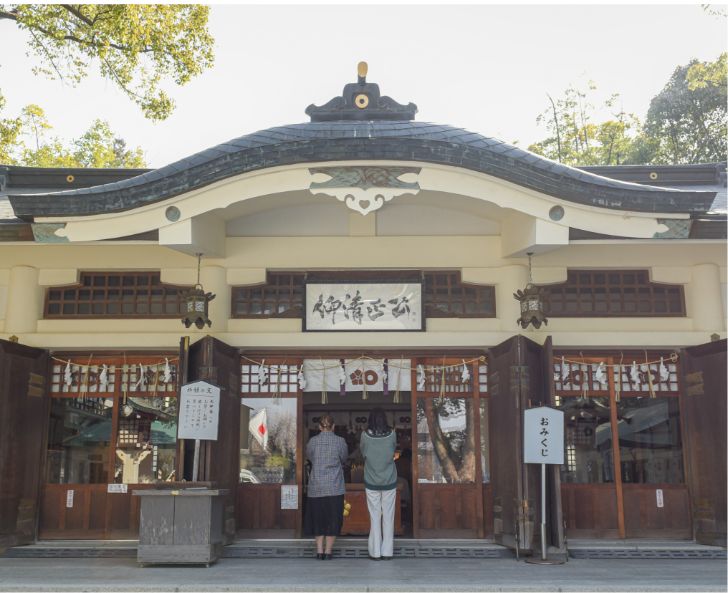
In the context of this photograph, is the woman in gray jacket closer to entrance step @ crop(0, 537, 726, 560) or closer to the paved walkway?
the paved walkway

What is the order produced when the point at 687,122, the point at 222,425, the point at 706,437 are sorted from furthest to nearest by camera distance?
1. the point at 687,122
2. the point at 706,437
3. the point at 222,425

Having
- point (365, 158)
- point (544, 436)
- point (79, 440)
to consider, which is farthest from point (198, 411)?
point (544, 436)

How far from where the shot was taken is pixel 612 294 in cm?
1060

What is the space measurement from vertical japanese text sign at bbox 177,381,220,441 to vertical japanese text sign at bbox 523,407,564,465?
363 centimetres

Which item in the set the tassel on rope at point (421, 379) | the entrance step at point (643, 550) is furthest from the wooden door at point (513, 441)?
the tassel on rope at point (421, 379)

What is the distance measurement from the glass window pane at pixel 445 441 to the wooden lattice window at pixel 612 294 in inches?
71.7

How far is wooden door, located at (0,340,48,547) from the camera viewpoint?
957cm

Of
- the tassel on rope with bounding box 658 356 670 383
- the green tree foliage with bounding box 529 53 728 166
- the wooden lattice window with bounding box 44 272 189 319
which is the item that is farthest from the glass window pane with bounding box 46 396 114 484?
the green tree foliage with bounding box 529 53 728 166

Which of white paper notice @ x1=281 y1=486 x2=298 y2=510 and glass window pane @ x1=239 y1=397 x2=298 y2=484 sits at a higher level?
glass window pane @ x1=239 y1=397 x2=298 y2=484

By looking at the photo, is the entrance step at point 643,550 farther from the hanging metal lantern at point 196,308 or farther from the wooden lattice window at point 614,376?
the hanging metal lantern at point 196,308

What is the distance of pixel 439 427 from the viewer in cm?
1047

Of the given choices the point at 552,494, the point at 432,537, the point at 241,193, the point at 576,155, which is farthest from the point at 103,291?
the point at 576,155

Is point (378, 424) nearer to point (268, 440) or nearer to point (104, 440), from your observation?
point (268, 440)

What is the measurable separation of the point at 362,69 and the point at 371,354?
4362 millimetres
